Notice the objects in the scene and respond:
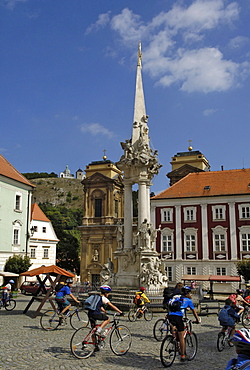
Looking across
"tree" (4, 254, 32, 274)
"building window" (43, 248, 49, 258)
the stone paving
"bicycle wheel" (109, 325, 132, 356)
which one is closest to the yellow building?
"building window" (43, 248, 49, 258)

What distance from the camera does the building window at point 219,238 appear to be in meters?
39.0

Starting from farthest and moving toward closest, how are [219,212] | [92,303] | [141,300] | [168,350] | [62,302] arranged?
[219,212] → [141,300] → [62,302] → [92,303] → [168,350]

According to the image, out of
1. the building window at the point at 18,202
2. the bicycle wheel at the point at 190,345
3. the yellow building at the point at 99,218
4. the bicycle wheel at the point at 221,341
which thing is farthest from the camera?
the yellow building at the point at 99,218

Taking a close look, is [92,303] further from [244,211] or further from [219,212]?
[244,211]

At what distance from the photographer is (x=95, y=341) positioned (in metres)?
8.41

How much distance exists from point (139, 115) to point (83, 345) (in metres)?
16.8

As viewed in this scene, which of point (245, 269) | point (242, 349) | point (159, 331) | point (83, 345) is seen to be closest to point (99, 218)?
point (245, 269)

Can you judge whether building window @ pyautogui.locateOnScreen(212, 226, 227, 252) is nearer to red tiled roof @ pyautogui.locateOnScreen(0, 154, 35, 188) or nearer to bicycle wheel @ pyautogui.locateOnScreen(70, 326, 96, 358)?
red tiled roof @ pyautogui.locateOnScreen(0, 154, 35, 188)

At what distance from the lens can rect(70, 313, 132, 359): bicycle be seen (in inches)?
324

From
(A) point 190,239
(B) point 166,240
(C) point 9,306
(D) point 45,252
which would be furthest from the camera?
(D) point 45,252

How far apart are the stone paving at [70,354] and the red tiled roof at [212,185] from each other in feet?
95.9

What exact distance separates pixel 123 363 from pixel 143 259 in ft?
38.6

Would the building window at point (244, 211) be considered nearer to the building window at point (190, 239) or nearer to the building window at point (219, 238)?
the building window at point (219, 238)

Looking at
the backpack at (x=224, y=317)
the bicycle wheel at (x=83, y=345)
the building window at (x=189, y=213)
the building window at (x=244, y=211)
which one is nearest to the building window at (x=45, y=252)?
the building window at (x=189, y=213)
